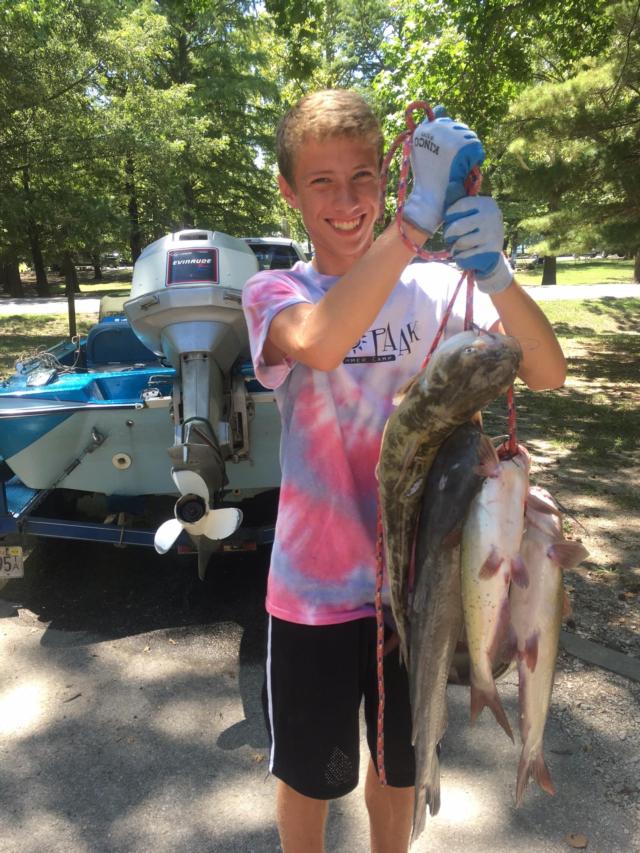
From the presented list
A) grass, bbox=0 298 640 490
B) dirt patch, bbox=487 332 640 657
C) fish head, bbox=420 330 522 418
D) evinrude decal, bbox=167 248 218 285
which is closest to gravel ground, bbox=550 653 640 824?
dirt patch, bbox=487 332 640 657

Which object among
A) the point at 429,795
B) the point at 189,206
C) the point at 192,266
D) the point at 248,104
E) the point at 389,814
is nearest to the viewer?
the point at 429,795

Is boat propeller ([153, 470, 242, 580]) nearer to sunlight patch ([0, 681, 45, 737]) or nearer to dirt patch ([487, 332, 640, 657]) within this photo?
sunlight patch ([0, 681, 45, 737])

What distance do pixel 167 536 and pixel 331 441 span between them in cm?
120

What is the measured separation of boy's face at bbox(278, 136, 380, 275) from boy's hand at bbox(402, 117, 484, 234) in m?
0.23

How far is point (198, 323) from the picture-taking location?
3535mm

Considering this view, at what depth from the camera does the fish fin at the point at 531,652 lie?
1.31 meters

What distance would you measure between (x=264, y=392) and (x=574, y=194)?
24.1 ft

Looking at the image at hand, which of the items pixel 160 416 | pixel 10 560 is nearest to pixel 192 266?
pixel 160 416

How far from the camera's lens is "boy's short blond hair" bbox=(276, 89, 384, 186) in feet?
4.96

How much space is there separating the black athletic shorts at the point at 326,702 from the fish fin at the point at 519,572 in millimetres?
505

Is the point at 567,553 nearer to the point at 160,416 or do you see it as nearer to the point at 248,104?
the point at 160,416

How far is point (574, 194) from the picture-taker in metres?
9.43

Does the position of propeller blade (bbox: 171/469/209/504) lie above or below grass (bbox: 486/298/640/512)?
above

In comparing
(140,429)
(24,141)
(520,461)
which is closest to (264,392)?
(140,429)
